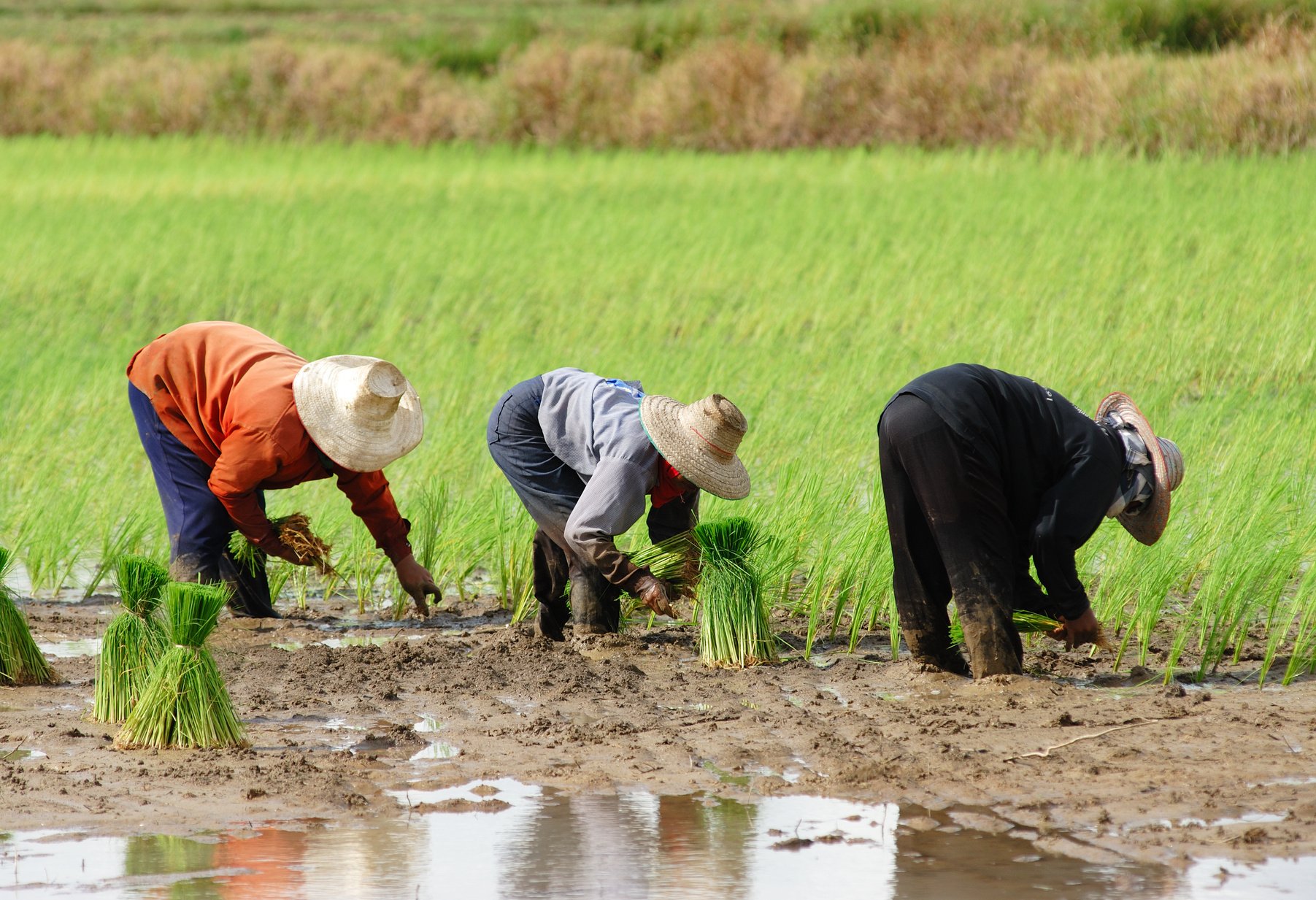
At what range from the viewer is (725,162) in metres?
15.3

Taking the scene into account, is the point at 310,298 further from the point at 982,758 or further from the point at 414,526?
the point at 982,758

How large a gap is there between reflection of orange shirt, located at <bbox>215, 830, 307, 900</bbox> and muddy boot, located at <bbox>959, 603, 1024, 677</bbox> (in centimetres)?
189

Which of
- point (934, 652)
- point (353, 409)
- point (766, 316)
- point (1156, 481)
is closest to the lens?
point (1156, 481)

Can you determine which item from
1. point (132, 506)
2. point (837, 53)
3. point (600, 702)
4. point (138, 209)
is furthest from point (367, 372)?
point (837, 53)

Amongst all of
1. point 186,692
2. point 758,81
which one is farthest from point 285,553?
point 758,81

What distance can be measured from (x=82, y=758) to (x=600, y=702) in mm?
1319

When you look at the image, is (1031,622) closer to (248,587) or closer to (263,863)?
(263,863)

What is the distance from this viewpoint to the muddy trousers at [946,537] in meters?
3.94

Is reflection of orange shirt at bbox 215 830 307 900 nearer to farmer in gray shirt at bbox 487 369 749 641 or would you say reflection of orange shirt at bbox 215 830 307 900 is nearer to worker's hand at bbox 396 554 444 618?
farmer in gray shirt at bbox 487 369 749 641

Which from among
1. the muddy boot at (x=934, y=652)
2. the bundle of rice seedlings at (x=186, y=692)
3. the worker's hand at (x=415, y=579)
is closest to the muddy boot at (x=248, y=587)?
the worker's hand at (x=415, y=579)

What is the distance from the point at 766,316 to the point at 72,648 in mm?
5037

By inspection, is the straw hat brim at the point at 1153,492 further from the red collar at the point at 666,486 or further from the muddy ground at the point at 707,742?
the red collar at the point at 666,486

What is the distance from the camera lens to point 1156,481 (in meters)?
3.88

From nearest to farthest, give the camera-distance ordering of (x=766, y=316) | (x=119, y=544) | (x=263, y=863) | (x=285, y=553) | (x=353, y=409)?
(x=263, y=863) < (x=353, y=409) < (x=285, y=553) < (x=119, y=544) < (x=766, y=316)
